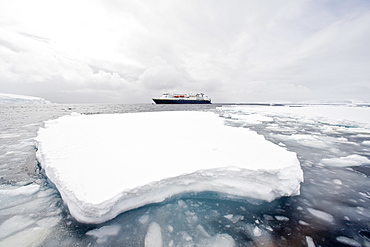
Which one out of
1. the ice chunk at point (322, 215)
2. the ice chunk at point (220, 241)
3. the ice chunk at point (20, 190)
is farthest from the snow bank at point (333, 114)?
the ice chunk at point (20, 190)

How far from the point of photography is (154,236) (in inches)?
83.7

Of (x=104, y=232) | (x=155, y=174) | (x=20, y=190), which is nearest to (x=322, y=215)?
(x=155, y=174)

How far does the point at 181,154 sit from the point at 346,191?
3.57 m

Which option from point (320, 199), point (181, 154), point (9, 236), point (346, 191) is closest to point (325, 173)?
point (346, 191)

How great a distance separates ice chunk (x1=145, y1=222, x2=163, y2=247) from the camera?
2012 mm

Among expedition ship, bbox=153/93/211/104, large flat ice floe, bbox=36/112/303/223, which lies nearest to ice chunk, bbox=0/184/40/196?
large flat ice floe, bbox=36/112/303/223

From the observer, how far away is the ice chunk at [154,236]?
2012mm

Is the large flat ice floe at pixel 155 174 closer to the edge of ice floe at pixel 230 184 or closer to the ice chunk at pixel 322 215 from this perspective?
the edge of ice floe at pixel 230 184

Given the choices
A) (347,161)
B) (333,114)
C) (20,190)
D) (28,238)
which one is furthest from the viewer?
(333,114)

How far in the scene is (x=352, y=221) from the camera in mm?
2457

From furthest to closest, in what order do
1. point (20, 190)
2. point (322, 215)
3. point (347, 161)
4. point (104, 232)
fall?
1. point (347, 161)
2. point (20, 190)
3. point (322, 215)
4. point (104, 232)

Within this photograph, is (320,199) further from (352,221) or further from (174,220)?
(174,220)

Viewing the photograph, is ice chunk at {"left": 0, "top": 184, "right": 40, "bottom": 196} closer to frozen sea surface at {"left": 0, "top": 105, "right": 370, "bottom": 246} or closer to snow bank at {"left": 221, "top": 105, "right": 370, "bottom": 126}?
frozen sea surface at {"left": 0, "top": 105, "right": 370, "bottom": 246}

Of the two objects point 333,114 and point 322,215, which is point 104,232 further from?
point 333,114
